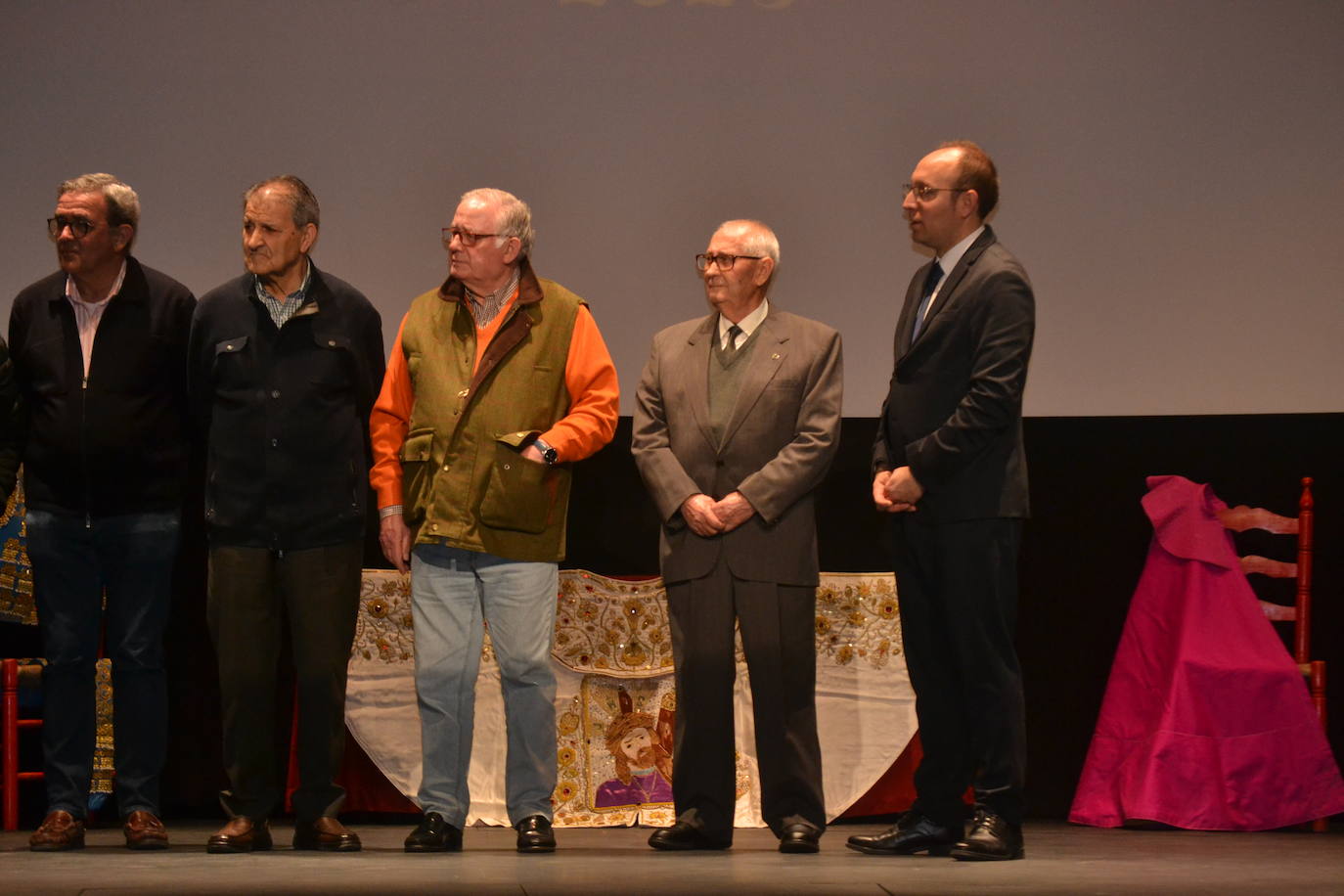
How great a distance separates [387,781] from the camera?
4.29 m

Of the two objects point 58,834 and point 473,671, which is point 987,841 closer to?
point 473,671

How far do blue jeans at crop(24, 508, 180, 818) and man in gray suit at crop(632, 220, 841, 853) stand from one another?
1.16 m

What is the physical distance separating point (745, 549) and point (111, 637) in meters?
1.47

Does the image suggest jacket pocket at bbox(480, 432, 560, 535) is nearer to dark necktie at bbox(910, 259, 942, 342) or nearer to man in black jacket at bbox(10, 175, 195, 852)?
man in black jacket at bbox(10, 175, 195, 852)

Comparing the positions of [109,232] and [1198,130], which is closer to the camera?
[109,232]

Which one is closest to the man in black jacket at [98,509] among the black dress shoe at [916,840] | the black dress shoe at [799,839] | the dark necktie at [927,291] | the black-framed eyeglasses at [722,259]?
the black-framed eyeglasses at [722,259]

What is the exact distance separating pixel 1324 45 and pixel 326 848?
363 centimetres

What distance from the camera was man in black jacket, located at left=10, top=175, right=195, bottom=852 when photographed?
3.45 metres

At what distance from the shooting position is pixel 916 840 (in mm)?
3398

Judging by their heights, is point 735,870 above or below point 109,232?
below

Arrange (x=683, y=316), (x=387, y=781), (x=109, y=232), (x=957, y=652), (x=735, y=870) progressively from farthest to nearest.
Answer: (x=683, y=316)
(x=387, y=781)
(x=109, y=232)
(x=957, y=652)
(x=735, y=870)

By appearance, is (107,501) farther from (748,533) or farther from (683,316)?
(683,316)

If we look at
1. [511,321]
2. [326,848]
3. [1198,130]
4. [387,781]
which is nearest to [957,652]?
[511,321]

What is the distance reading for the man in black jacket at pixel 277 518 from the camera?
3408mm
